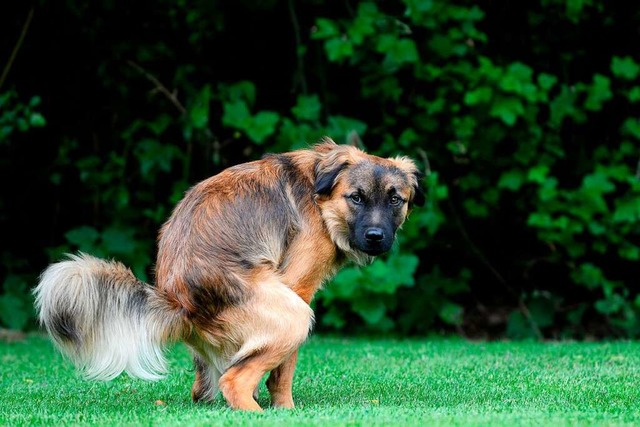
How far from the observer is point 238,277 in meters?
5.75

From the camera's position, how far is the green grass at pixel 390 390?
16.7ft

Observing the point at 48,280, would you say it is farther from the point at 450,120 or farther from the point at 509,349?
the point at 450,120

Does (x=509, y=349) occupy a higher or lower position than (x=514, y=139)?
lower

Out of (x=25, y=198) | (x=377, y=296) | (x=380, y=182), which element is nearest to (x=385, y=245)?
(x=380, y=182)

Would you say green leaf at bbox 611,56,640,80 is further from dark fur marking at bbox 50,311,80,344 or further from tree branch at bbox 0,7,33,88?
dark fur marking at bbox 50,311,80,344

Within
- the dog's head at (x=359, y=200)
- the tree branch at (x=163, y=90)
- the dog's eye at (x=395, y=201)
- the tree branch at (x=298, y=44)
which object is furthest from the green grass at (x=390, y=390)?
the tree branch at (x=298, y=44)

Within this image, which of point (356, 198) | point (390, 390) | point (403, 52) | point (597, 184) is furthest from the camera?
point (597, 184)

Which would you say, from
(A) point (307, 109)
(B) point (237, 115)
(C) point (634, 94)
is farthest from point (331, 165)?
(C) point (634, 94)

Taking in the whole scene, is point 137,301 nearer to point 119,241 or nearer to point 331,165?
point 331,165

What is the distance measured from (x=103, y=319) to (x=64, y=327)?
213mm

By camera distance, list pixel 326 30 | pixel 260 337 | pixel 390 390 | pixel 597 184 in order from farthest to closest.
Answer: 1. pixel 597 184
2. pixel 326 30
3. pixel 390 390
4. pixel 260 337

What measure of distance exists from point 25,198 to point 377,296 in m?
4.46

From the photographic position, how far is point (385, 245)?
621 cm

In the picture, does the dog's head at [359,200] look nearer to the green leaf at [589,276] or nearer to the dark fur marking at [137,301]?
the dark fur marking at [137,301]
